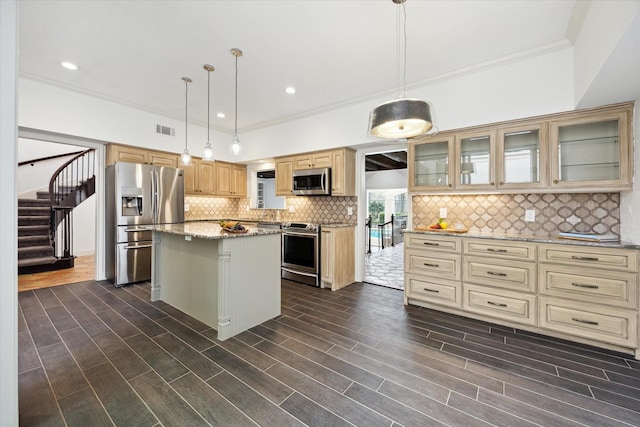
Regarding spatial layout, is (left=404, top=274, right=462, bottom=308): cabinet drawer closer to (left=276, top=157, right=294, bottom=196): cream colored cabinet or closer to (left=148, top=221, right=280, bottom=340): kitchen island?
(left=148, top=221, right=280, bottom=340): kitchen island

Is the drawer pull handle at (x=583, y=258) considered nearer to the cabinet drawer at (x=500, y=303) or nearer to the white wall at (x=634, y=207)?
the white wall at (x=634, y=207)

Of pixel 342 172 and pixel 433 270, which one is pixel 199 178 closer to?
pixel 342 172

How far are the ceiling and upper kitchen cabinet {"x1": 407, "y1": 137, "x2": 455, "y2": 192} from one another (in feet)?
2.69

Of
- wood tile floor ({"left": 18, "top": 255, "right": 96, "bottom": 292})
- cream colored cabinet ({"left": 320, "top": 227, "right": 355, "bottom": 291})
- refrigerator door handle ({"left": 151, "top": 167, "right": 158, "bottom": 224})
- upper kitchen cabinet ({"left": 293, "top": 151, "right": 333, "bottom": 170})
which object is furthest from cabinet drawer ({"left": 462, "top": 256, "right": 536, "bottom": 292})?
wood tile floor ({"left": 18, "top": 255, "right": 96, "bottom": 292})

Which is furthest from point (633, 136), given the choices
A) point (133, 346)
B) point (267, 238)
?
point (133, 346)

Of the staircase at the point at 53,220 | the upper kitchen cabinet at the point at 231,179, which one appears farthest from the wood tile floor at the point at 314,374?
the upper kitchen cabinet at the point at 231,179

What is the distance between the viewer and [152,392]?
70.6 inches

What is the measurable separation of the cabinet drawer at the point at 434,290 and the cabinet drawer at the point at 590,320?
2.45 feet

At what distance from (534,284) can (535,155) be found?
52.1 inches

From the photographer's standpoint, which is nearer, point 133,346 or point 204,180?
point 133,346

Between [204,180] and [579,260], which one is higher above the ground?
[204,180]

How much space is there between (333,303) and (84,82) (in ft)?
14.4

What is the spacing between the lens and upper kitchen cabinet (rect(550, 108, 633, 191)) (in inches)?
96.7

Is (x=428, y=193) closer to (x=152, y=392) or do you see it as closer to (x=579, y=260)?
(x=579, y=260)
